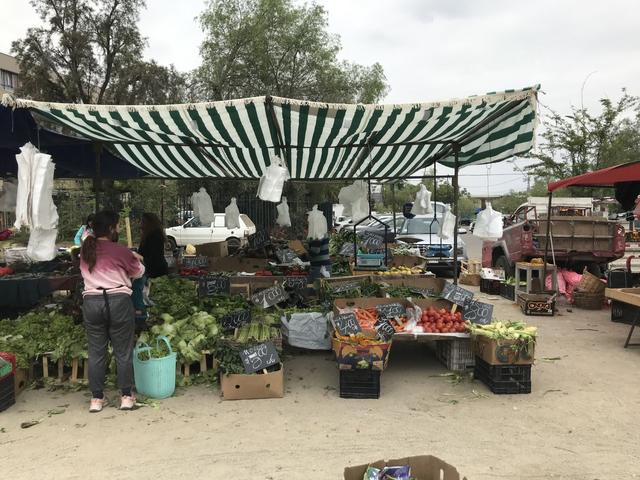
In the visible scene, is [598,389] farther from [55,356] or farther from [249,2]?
[249,2]

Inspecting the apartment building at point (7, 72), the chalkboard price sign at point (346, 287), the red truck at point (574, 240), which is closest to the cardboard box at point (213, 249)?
the chalkboard price sign at point (346, 287)

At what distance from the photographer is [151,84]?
21.8m

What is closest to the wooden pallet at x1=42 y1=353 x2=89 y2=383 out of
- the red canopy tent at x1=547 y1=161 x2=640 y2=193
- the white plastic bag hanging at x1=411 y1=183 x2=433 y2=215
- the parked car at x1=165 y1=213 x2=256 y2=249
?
the white plastic bag hanging at x1=411 y1=183 x2=433 y2=215

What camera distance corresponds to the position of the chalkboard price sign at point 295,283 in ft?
23.6

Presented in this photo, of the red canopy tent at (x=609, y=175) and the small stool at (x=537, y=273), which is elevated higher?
the red canopy tent at (x=609, y=175)

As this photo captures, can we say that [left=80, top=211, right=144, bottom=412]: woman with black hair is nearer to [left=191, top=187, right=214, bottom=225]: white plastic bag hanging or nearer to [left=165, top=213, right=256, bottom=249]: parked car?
[left=191, top=187, right=214, bottom=225]: white plastic bag hanging

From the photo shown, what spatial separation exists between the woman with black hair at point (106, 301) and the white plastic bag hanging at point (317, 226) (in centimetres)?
409

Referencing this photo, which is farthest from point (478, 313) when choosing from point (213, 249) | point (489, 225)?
point (213, 249)

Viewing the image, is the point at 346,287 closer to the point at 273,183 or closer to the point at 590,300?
the point at 273,183

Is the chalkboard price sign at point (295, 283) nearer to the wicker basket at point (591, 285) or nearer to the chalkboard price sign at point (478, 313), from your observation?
the chalkboard price sign at point (478, 313)

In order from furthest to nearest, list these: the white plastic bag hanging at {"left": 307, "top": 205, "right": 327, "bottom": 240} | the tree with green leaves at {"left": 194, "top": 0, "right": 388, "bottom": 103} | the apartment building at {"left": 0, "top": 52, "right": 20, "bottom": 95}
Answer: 1. the apartment building at {"left": 0, "top": 52, "right": 20, "bottom": 95}
2. the tree with green leaves at {"left": 194, "top": 0, "right": 388, "bottom": 103}
3. the white plastic bag hanging at {"left": 307, "top": 205, "right": 327, "bottom": 240}

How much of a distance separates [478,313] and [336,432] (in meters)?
2.38

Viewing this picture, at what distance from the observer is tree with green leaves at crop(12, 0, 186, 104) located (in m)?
20.8

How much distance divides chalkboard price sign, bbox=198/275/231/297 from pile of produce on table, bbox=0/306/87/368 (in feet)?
5.79
